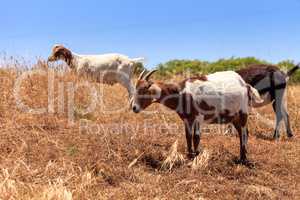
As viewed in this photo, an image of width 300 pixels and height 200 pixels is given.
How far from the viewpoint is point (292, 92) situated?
1352 cm

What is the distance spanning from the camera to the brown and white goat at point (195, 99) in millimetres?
6648

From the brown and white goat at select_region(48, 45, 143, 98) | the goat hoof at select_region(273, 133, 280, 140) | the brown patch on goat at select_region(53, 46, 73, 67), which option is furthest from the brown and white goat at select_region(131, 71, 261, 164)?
the brown patch on goat at select_region(53, 46, 73, 67)

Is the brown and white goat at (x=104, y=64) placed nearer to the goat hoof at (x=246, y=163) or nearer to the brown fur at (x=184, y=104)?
the brown fur at (x=184, y=104)

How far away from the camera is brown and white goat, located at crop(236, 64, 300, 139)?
9.37 m

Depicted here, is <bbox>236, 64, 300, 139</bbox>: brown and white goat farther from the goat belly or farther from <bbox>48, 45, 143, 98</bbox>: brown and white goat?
<bbox>48, 45, 143, 98</bbox>: brown and white goat

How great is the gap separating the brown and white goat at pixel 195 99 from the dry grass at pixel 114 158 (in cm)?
43

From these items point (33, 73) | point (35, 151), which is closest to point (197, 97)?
point (35, 151)

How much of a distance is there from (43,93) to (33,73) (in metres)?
0.71

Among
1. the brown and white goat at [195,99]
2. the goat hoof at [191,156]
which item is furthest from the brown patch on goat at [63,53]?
the goat hoof at [191,156]

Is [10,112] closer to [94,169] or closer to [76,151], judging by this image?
[76,151]

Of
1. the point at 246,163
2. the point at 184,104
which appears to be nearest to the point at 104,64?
the point at 184,104

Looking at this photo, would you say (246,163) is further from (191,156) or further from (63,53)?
(63,53)

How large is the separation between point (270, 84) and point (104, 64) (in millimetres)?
4234

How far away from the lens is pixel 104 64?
11523 mm
